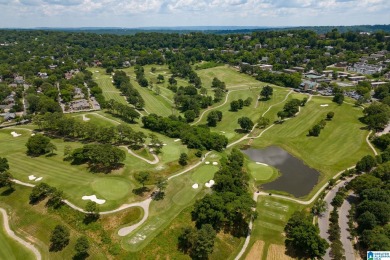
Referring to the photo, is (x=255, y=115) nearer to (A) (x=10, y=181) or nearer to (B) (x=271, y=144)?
(B) (x=271, y=144)

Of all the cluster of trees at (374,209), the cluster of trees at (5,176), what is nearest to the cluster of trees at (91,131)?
the cluster of trees at (5,176)

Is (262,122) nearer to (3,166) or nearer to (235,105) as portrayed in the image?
(235,105)

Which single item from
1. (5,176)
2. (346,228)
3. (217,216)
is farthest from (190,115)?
(346,228)

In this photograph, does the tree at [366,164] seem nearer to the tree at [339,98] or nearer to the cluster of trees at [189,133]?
the cluster of trees at [189,133]

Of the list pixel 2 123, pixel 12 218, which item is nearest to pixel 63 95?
pixel 2 123

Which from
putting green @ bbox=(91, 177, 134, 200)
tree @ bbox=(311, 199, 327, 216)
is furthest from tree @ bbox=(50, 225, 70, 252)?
tree @ bbox=(311, 199, 327, 216)

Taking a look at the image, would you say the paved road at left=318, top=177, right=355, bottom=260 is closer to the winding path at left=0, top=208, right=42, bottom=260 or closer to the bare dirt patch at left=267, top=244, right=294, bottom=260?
the bare dirt patch at left=267, top=244, right=294, bottom=260
